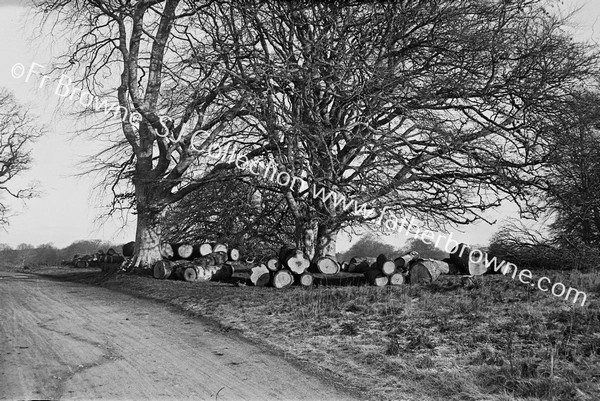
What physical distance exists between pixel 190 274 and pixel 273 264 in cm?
285

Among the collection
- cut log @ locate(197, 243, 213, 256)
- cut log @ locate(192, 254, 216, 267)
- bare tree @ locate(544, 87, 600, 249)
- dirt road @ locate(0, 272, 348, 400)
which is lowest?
dirt road @ locate(0, 272, 348, 400)

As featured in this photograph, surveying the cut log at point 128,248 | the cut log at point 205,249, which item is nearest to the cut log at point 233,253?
the cut log at point 205,249

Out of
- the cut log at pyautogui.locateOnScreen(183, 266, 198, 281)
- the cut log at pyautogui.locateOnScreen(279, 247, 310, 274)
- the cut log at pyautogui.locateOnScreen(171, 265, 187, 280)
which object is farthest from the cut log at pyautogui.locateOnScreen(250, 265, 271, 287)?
the cut log at pyautogui.locateOnScreen(171, 265, 187, 280)

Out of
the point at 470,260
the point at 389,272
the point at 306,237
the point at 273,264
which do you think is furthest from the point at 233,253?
the point at 470,260

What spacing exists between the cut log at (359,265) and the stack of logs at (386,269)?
1817 millimetres

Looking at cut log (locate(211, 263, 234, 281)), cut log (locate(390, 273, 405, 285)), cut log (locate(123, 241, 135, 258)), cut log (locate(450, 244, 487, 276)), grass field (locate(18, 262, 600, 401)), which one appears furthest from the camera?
cut log (locate(123, 241, 135, 258))

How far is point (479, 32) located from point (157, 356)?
398 inches

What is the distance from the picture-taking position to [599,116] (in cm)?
1356

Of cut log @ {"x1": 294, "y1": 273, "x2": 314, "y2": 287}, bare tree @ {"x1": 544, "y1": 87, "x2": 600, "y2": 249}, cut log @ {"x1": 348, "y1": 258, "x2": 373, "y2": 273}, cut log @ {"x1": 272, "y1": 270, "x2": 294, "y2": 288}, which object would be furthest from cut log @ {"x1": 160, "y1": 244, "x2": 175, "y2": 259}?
bare tree @ {"x1": 544, "y1": 87, "x2": 600, "y2": 249}

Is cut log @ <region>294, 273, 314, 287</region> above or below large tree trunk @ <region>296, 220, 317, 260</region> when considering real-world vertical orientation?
below

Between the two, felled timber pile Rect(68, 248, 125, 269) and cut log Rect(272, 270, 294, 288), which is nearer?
cut log Rect(272, 270, 294, 288)

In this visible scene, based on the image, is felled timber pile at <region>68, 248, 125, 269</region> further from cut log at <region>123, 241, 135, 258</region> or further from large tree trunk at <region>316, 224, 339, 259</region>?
large tree trunk at <region>316, 224, 339, 259</region>

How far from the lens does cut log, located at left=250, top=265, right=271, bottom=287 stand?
1223cm

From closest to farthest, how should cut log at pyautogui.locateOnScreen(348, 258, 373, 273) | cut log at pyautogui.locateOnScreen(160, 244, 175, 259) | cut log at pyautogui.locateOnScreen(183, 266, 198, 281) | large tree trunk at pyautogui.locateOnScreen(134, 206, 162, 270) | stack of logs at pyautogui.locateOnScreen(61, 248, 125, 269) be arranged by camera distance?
cut log at pyautogui.locateOnScreen(183, 266, 198, 281)
cut log at pyautogui.locateOnScreen(348, 258, 373, 273)
large tree trunk at pyautogui.locateOnScreen(134, 206, 162, 270)
cut log at pyautogui.locateOnScreen(160, 244, 175, 259)
stack of logs at pyautogui.locateOnScreen(61, 248, 125, 269)
